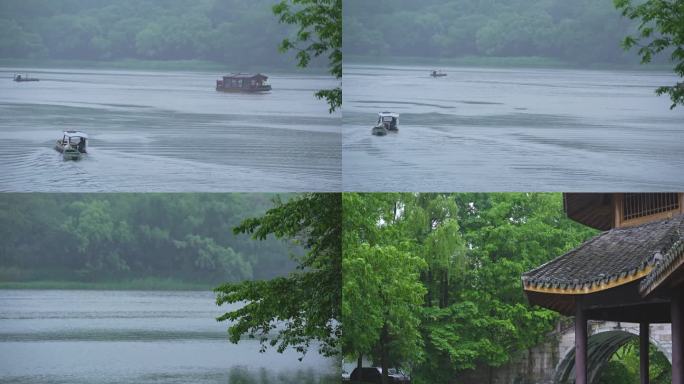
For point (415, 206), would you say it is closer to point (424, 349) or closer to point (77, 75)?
point (424, 349)

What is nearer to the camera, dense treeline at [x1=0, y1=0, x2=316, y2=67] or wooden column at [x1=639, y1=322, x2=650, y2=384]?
wooden column at [x1=639, y1=322, x2=650, y2=384]

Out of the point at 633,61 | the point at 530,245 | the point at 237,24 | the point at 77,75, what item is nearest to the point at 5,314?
the point at 77,75

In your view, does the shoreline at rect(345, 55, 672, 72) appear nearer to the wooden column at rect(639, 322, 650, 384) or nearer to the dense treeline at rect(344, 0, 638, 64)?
the dense treeline at rect(344, 0, 638, 64)

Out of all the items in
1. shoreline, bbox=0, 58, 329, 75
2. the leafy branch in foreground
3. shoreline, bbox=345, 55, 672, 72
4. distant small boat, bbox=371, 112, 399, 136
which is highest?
the leafy branch in foreground

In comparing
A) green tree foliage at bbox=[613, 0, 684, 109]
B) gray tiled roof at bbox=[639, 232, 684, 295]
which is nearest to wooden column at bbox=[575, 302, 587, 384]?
gray tiled roof at bbox=[639, 232, 684, 295]

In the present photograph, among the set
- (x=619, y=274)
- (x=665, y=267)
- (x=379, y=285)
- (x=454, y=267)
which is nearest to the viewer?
(x=665, y=267)

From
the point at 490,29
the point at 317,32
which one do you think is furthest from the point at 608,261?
the point at 317,32

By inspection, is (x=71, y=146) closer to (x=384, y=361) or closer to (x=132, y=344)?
(x=132, y=344)
